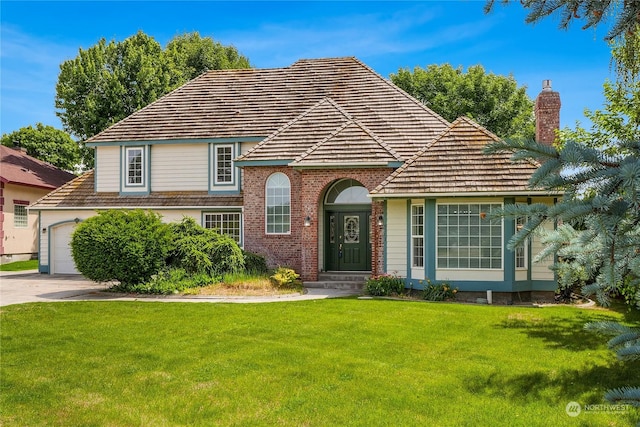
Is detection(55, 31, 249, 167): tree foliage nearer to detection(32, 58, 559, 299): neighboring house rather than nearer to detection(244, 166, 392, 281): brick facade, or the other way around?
detection(32, 58, 559, 299): neighboring house

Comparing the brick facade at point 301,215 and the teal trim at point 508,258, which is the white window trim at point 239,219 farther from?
the teal trim at point 508,258

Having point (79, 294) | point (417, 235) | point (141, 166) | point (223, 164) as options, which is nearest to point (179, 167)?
point (141, 166)

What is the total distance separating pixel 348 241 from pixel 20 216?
21.4m

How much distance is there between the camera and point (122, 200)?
74.5ft

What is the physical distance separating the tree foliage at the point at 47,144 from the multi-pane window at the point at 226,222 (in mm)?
26343

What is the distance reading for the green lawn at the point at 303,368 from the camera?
249 inches

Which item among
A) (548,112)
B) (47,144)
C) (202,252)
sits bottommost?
(202,252)

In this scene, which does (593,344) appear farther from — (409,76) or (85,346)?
(409,76)

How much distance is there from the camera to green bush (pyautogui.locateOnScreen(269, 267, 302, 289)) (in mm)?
16703

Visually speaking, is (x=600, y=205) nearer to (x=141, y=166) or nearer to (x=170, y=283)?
(x=170, y=283)

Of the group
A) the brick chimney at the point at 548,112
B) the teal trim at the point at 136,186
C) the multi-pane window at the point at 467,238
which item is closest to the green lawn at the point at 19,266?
the teal trim at the point at 136,186

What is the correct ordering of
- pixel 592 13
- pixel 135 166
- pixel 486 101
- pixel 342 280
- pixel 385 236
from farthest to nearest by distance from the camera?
pixel 486 101, pixel 135 166, pixel 342 280, pixel 385 236, pixel 592 13

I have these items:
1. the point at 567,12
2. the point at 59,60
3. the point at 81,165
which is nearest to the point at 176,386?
the point at 567,12

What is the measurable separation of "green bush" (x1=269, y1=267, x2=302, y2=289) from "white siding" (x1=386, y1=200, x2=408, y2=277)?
3.11 metres
